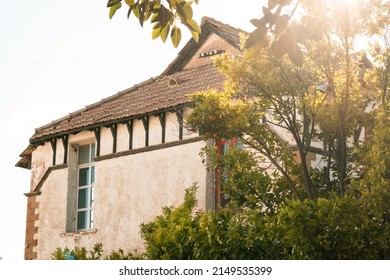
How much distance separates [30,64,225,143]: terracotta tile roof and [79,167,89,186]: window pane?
109 centimetres

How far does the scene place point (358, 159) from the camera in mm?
11852

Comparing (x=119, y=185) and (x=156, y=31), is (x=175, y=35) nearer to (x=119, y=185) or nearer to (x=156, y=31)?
(x=156, y=31)

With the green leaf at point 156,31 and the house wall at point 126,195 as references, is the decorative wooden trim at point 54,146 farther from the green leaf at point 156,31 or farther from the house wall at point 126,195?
the green leaf at point 156,31

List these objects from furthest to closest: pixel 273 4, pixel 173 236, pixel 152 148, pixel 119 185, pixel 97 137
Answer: pixel 97 137, pixel 119 185, pixel 152 148, pixel 173 236, pixel 273 4

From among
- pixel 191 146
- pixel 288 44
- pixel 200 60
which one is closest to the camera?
pixel 288 44

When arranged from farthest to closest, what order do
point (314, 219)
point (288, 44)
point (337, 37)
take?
point (337, 37) → point (314, 219) → point (288, 44)

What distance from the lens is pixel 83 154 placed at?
20.0 meters

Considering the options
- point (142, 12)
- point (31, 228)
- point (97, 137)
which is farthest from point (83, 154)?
point (142, 12)

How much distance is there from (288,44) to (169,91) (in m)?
14.8

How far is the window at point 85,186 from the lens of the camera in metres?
19.4

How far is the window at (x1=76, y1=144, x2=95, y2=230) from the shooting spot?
19406 millimetres

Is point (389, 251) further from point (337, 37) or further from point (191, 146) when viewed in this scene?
point (191, 146)

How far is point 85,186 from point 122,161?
1.68 m
